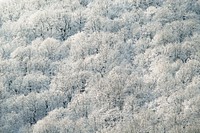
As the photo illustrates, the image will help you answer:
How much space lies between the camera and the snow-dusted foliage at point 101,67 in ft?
353

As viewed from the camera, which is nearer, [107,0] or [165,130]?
[165,130]

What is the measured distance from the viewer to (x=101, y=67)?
431ft

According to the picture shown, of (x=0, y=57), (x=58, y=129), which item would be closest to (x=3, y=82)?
(x=0, y=57)

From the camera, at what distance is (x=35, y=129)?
107750 millimetres

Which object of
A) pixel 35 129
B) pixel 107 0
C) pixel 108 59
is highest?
pixel 107 0

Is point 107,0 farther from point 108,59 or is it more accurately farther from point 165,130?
point 165,130

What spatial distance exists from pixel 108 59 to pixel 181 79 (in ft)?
88.8

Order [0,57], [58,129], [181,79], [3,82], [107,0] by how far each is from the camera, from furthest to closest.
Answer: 1. [107,0]
2. [0,57]
3. [3,82]
4. [181,79]
5. [58,129]

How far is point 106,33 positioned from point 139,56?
20352 millimetres

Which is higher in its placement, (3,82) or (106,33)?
(106,33)

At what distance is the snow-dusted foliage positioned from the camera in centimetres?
10750

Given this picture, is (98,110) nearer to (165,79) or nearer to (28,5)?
(165,79)

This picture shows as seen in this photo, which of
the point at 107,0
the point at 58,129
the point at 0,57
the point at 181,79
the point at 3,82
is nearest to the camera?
the point at 58,129

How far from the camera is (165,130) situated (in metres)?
97.8
